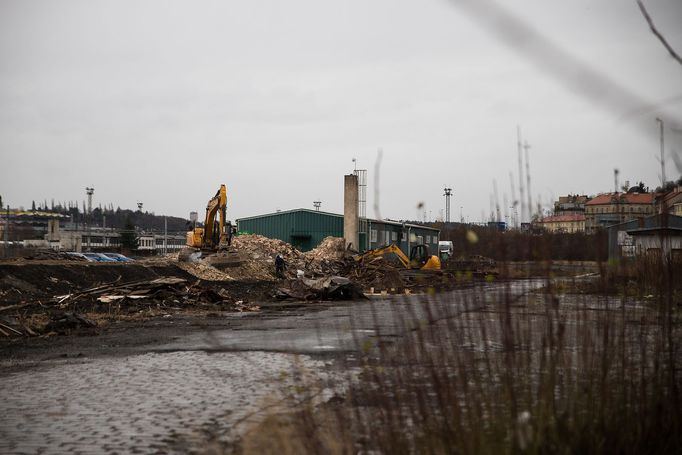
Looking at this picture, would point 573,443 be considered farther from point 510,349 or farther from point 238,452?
point 238,452

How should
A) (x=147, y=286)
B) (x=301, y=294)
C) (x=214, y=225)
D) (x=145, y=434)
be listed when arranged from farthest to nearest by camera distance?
(x=214, y=225) → (x=301, y=294) → (x=147, y=286) → (x=145, y=434)

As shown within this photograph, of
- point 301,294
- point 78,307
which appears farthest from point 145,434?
point 301,294

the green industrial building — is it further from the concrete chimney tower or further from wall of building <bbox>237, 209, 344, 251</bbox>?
the concrete chimney tower

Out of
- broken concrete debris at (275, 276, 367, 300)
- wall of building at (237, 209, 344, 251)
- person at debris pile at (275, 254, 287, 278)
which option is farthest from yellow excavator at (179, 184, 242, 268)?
wall of building at (237, 209, 344, 251)

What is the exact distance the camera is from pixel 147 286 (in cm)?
2267

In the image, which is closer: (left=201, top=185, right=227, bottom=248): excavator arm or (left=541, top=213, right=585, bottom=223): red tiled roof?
(left=541, top=213, right=585, bottom=223): red tiled roof

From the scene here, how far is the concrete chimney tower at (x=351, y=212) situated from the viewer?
177 feet

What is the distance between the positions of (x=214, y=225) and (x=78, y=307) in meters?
19.2

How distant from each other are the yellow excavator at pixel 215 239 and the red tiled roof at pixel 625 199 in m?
34.1

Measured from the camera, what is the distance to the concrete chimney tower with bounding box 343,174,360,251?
53.9 meters

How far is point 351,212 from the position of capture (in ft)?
177

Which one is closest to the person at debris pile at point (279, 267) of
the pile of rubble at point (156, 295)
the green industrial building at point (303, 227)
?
the pile of rubble at point (156, 295)

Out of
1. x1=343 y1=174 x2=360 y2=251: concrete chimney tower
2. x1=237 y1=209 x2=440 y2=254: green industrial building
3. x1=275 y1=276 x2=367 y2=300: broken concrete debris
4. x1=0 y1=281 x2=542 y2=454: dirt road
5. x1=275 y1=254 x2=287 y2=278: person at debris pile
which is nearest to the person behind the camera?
x1=0 y1=281 x2=542 y2=454: dirt road

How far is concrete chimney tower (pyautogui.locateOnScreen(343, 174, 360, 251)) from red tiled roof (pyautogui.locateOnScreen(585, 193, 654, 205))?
1957 inches
